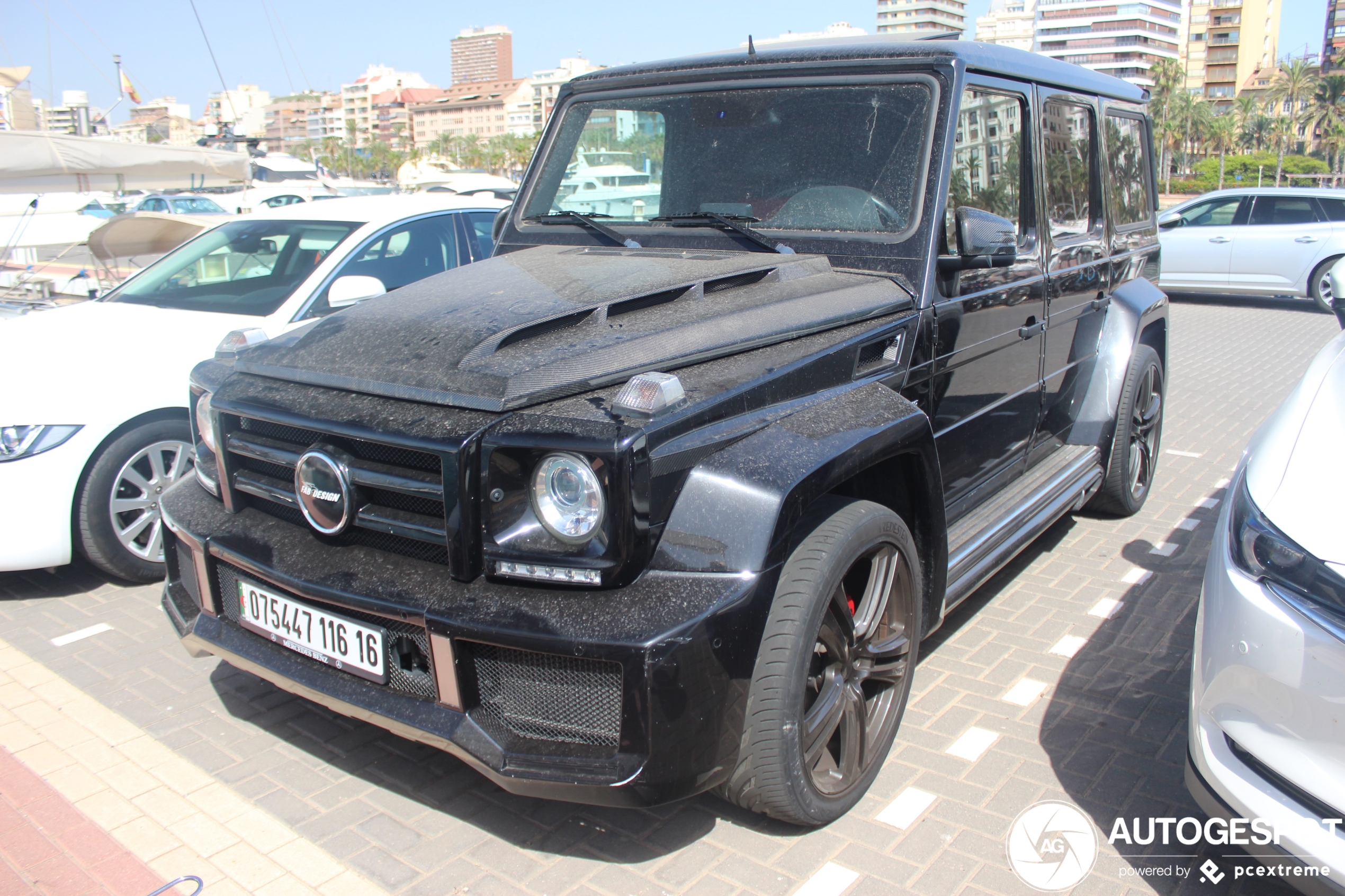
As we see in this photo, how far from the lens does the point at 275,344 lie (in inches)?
115

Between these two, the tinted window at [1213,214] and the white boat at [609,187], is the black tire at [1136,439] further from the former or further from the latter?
the tinted window at [1213,214]

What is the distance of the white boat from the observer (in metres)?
3.67

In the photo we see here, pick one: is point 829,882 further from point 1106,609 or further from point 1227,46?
point 1227,46

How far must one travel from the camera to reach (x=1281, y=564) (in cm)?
211

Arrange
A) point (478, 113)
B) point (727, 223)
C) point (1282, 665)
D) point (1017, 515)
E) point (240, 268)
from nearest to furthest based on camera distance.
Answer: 1. point (1282, 665)
2. point (727, 223)
3. point (1017, 515)
4. point (240, 268)
5. point (478, 113)

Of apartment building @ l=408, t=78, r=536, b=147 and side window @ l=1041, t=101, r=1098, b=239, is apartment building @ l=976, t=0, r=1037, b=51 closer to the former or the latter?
apartment building @ l=408, t=78, r=536, b=147

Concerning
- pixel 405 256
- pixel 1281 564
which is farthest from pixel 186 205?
pixel 1281 564

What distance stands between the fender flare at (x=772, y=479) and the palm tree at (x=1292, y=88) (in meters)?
105

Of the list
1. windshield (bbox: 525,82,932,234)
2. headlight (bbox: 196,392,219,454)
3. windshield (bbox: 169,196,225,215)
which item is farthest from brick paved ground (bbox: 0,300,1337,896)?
windshield (bbox: 169,196,225,215)

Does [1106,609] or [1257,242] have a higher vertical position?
[1257,242]

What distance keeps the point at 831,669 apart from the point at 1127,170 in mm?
3729

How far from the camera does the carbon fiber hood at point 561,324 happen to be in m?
2.36

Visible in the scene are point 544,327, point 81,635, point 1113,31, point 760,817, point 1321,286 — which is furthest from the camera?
point 1113,31

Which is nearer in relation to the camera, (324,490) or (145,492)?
(324,490)
